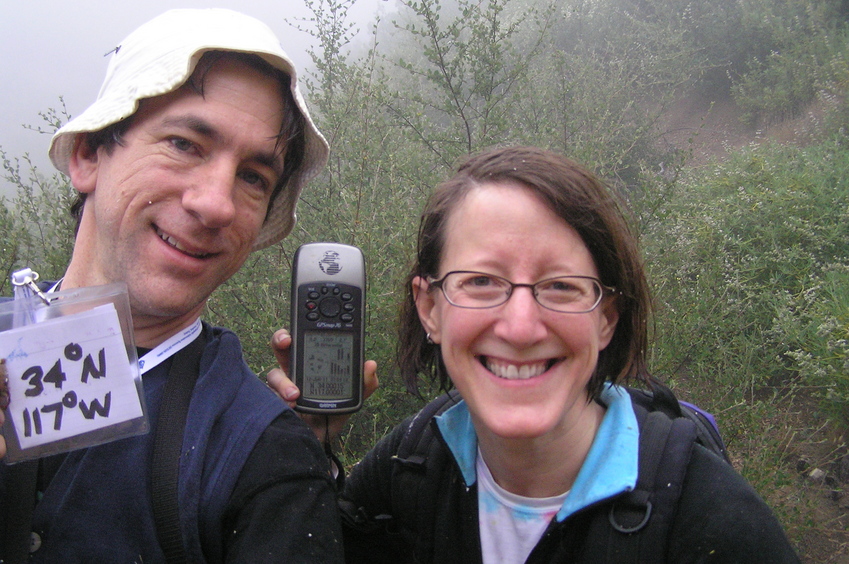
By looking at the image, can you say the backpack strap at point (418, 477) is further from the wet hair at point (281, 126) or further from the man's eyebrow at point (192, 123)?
the man's eyebrow at point (192, 123)

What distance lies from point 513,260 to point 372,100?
9.50 feet

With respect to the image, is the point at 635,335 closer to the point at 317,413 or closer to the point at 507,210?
the point at 507,210

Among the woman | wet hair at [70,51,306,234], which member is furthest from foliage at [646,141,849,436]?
wet hair at [70,51,306,234]

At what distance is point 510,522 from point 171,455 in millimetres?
806

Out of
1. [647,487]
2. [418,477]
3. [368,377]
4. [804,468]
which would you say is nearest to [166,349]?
[368,377]

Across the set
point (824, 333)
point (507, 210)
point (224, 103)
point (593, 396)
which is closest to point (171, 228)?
point (224, 103)

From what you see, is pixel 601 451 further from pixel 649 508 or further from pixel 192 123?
pixel 192 123

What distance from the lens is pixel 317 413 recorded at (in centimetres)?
162

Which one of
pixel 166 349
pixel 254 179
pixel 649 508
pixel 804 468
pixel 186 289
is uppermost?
pixel 254 179

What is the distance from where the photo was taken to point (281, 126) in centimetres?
150

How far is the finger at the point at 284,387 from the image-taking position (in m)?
1.57

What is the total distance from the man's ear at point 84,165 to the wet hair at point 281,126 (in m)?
0.01

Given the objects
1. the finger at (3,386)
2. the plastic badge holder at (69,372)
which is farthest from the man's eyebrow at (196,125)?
the finger at (3,386)

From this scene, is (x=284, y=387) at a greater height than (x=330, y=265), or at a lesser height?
lesser
